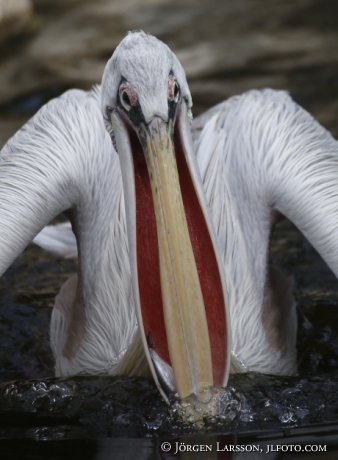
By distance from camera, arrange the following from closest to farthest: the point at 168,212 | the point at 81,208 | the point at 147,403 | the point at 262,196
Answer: the point at 168,212 → the point at 147,403 → the point at 262,196 → the point at 81,208

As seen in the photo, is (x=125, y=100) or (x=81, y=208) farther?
(x=81, y=208)

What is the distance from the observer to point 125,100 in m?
2.86

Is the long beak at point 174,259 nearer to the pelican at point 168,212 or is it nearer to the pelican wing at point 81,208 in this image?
the pelican at point 168,212

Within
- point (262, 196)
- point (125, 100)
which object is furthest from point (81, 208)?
point (125, 100)

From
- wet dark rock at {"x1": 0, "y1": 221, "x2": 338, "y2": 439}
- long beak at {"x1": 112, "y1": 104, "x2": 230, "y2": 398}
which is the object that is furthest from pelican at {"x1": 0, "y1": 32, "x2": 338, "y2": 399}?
wet dark rock at {"x1": 0, "y1": 221, "x2": 338, "y2": 439}

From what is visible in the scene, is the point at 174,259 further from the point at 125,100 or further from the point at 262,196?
the point at 262,196

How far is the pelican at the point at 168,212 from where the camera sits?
110 inches

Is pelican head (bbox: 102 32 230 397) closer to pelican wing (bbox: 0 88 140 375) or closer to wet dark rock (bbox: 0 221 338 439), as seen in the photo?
wet dark rock (bbox: 0 221 338 439)

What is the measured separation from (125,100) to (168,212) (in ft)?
1.36

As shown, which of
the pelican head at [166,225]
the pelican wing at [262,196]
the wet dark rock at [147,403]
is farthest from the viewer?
the pelican wing at [262,196]

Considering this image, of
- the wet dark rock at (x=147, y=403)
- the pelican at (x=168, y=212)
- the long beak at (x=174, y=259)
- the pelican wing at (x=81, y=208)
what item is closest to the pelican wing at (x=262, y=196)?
the pelican at (x=168, y=212)

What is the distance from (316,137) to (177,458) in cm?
162

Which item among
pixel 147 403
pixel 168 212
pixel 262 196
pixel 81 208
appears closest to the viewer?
pixel 168 212

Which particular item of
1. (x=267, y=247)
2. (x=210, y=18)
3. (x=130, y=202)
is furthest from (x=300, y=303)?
(x=210, y=18)
